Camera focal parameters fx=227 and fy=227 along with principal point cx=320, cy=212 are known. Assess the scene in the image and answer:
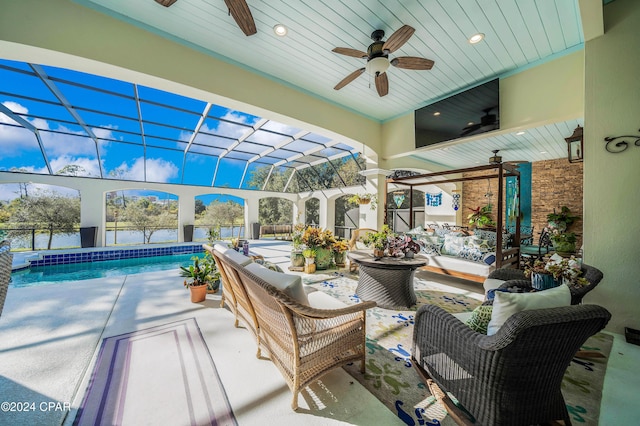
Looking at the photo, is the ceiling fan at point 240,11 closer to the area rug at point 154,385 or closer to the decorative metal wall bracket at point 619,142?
the area rug at point 154,385

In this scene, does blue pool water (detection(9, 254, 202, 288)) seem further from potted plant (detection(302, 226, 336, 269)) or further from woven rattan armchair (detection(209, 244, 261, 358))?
woven rattan armchair (detection(209, 244, 261, 358))

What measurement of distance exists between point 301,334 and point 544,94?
4.92 metres

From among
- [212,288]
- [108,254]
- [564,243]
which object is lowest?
[108,254]

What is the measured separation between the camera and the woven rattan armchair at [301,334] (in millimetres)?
1411

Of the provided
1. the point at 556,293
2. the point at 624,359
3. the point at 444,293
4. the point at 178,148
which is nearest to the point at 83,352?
the point at 556,293

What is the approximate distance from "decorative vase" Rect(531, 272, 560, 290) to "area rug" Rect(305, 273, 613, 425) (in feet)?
2.23

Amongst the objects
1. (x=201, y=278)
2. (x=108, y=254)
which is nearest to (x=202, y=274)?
(x=201, y=278)

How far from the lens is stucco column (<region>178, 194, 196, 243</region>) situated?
935cm

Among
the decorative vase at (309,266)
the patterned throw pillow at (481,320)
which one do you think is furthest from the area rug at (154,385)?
the decorative vase at (309,266)

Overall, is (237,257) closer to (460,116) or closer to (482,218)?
(460,116)

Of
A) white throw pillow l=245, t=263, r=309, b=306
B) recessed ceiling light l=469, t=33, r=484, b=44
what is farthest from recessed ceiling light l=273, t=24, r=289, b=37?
white throw pillow l=245, t=263, r=309, b=306

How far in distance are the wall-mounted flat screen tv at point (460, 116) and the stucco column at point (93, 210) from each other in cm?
1025

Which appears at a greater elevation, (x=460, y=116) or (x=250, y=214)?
(x=460, y=116)

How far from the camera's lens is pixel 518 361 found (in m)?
1.14
